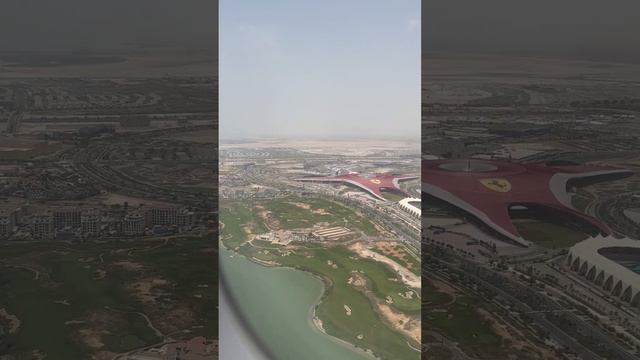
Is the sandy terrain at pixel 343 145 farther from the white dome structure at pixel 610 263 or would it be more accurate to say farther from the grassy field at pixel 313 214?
the white dome structure at pixel 610 263

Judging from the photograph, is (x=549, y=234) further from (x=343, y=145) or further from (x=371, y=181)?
(x=343, y=145)

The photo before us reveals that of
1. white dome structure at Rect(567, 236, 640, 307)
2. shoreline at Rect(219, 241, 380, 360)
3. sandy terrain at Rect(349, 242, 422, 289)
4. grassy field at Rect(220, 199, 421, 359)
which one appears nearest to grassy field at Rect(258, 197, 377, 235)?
grassy field at Rect(220, 199, 421, 359)

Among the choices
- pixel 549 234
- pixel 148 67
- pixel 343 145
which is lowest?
pixel 549 234

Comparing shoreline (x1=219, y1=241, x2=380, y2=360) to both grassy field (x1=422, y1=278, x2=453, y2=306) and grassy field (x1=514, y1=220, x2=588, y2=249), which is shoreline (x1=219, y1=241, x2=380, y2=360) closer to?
grassy field (x1=422, y1=278, x2=453, y2=306)

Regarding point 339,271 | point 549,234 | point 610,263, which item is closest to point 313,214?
point 339,271

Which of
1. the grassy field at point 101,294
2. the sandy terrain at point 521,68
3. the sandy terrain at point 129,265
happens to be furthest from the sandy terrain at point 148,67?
the sandy terrain at point 521,68

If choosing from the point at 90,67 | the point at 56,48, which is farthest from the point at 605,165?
the point at 56,48
